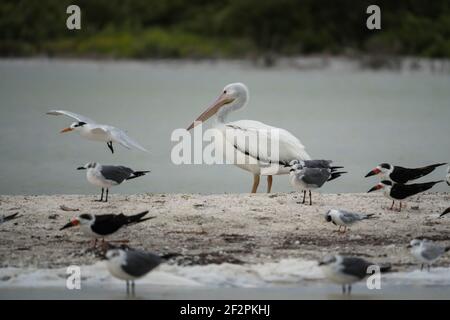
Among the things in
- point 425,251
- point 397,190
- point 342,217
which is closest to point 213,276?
point 342,217

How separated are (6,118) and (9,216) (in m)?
10.3

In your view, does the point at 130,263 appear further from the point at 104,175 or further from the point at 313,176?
the point at 313,176

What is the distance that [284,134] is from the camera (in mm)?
8984

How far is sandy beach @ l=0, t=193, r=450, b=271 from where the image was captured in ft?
22.3

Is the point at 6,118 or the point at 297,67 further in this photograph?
the point at 297,67

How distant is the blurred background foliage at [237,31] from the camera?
31.0m

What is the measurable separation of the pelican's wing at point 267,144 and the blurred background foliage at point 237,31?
21741 millimetres

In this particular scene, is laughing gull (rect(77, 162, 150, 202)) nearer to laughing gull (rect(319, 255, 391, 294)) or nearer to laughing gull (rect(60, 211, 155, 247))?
laughing gull (rect(60, 211, 155, 247))

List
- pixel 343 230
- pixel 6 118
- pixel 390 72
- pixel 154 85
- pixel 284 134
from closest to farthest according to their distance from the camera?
pixel 343 230 < pixel 284 134 < pixel 6 118 < pixel 154 85 < pixel 390 72

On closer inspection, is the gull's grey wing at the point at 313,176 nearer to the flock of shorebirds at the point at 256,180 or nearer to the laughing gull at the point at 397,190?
the flock of shorebirds at the point at 256,180

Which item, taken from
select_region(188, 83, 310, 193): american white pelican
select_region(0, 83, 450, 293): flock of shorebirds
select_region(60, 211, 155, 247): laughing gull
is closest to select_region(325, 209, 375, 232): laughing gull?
select_region(0, 83, 450, 293): flock of shorebirds

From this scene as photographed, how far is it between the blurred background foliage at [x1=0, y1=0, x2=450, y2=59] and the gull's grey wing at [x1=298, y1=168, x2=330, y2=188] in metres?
22.8
